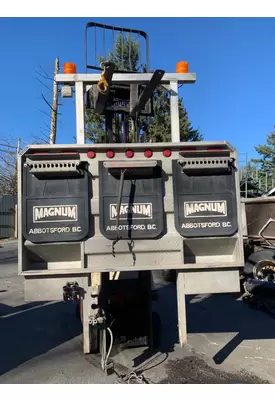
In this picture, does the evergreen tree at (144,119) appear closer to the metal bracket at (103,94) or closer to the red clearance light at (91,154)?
the metal bracket at (103,94)

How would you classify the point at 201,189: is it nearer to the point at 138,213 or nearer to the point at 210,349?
the point at 138,213

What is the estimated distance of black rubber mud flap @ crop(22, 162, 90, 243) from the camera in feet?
10.5

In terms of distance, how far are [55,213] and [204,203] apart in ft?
4.51

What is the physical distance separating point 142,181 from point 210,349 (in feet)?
8.00

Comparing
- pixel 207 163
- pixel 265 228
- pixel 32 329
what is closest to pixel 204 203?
pixel 207 163

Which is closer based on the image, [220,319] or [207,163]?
[207,163]

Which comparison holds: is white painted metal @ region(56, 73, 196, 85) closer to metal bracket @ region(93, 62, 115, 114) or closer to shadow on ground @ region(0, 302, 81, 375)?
metal bracket @ region(93, 62, 115, 114)

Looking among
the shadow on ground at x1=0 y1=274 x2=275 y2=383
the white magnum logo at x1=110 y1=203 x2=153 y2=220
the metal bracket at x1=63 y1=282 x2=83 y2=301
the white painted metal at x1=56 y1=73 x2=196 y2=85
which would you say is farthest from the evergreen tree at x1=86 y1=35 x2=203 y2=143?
the shadow on ground at x1=0 y1=274 x2=275 y2=383

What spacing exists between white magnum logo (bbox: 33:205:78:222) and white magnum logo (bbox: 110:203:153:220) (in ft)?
1.14

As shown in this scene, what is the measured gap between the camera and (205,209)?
3.34 metres

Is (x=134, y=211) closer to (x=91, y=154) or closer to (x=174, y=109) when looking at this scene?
(x=91, y=154)

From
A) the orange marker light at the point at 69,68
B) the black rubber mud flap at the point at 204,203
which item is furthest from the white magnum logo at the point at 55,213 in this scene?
the orange marker light at the point at 69,68

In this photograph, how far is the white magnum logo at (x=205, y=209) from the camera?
3.33 metres
